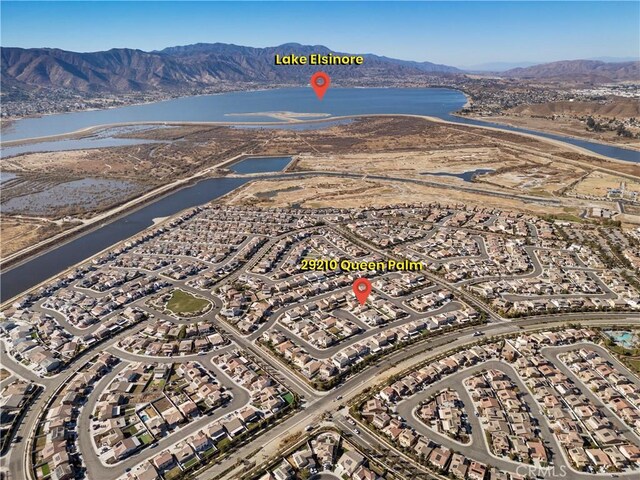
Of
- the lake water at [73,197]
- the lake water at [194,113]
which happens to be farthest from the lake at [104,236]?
the lake water at [194,113]

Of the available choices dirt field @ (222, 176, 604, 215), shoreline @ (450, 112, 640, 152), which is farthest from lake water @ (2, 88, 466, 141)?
dirt field @ (222, 176, 604, 215)

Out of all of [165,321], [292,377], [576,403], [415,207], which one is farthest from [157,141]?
[576,403]

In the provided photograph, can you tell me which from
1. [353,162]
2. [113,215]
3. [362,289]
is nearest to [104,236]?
[113,215]

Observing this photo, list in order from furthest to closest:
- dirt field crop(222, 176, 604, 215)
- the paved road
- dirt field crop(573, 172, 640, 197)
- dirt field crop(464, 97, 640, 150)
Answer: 1. dirt field crop(464, 97, 640, 150)
2. dirt field crop(573, 172, 640, 197)
3. dirt field crop(222, 176, 604, 215)
4. the paved road

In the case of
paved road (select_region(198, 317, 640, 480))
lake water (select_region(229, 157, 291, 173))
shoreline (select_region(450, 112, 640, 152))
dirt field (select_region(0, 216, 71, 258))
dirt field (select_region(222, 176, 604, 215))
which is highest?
shoreline (select_region(450, 112, 640, 152))

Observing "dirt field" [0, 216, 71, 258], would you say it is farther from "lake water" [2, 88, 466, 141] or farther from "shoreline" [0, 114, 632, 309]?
"lake water" [2, 88, 466, 141]

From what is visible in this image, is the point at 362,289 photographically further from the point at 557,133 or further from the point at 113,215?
the point at 557,133

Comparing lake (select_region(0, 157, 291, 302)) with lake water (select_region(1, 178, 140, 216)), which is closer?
lake (select_region(0, 157, 291, 302))
